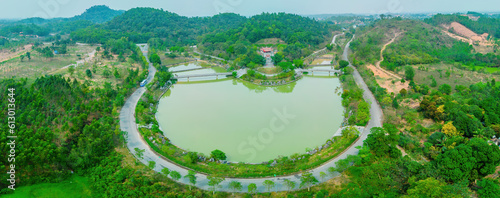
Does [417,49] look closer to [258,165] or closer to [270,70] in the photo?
[270,70]

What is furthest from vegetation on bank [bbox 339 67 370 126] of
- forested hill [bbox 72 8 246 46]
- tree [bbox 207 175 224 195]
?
forested hill [bbox 72 8 246 46]

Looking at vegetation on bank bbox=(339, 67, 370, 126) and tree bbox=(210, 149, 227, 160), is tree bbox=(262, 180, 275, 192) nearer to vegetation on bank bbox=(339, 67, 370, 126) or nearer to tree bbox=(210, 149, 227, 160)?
tree bbox=(210, 149, 227, 160)

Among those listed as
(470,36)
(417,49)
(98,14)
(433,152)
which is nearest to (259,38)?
(417,49)

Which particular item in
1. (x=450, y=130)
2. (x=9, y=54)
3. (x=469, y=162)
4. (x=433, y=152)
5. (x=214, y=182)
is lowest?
(x=214, y=182)

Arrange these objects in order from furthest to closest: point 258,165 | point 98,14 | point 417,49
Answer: point 98,14, point 417,49, point 258,165

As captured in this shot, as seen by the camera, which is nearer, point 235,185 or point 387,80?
point 235,185

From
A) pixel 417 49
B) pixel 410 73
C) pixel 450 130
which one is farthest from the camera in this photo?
pixel 417 49
